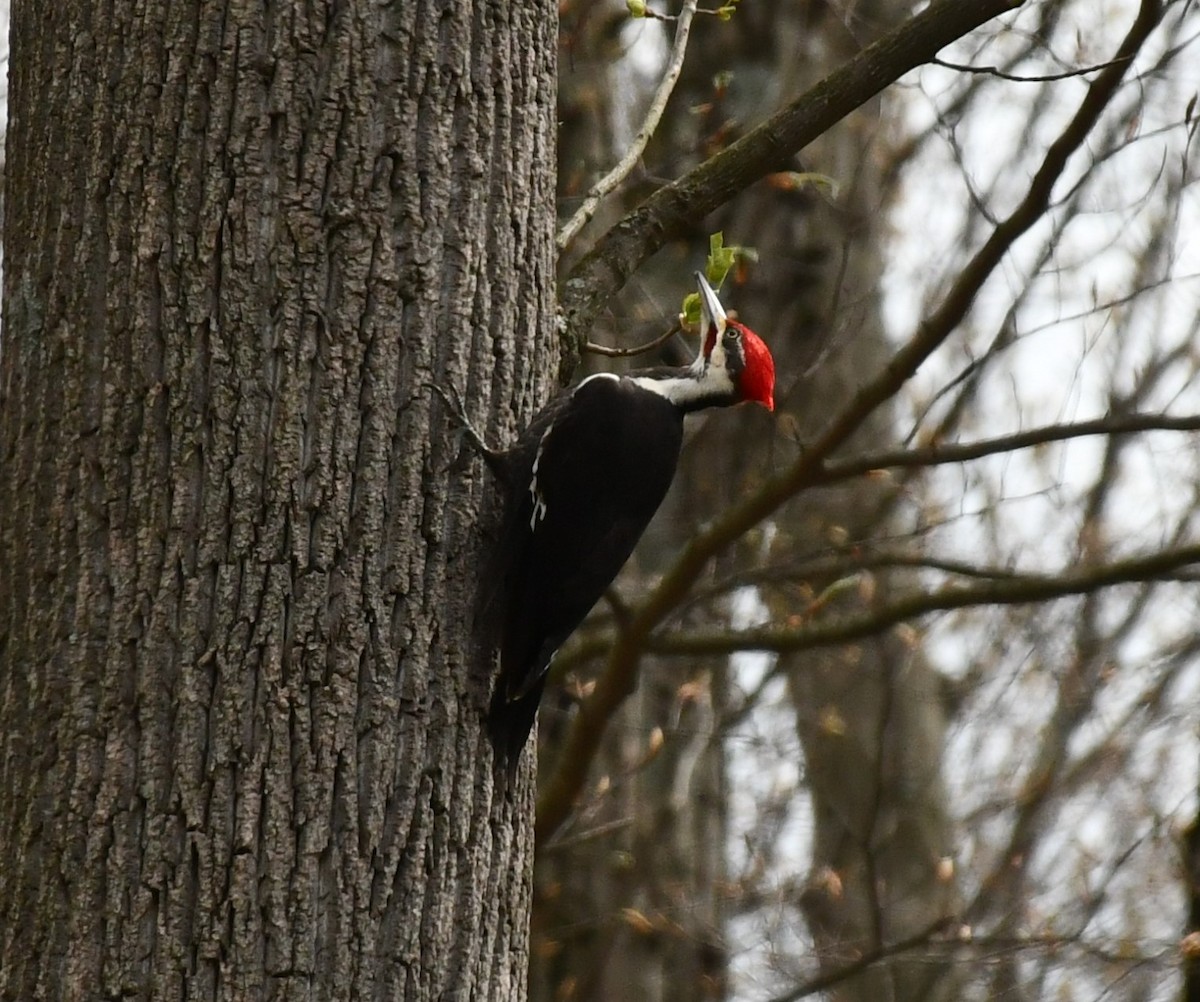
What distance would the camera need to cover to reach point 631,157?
3.46 m

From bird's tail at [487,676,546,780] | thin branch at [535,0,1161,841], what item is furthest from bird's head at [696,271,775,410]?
bird's tail at [487,676,546,780]

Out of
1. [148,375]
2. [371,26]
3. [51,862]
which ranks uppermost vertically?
[371,26]

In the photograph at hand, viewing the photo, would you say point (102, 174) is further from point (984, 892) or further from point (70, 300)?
point (984, 892)

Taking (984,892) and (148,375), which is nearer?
(148,375)

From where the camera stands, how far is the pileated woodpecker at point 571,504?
2664 mm

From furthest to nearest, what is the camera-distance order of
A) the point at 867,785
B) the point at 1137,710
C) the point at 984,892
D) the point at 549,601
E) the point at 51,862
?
1. the point at 1137,710
2. the point at 867,785
3. the point at 984,892
4. the point at 549,601
5. the point at 51,862

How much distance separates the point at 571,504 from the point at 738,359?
965 mm

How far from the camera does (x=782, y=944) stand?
6484 mm

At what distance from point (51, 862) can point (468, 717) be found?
2.07 ft

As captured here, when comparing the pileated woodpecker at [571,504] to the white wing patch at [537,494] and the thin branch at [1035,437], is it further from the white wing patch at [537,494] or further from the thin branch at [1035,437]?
the thin branch at [1035,437]

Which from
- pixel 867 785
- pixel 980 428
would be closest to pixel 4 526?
pixel 867 785

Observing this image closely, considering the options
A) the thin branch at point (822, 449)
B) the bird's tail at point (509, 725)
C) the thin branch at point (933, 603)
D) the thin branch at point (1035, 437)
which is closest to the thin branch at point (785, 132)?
the thin branch at point (822, 449)

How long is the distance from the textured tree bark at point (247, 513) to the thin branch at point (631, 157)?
0.63 metres

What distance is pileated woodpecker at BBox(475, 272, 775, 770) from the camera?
8.74ft
